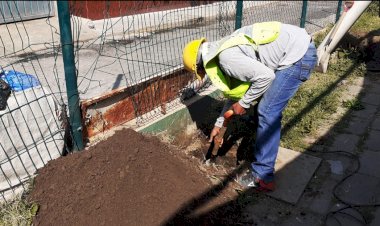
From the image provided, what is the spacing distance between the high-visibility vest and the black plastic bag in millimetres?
1499

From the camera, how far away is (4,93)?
2859 millimetres

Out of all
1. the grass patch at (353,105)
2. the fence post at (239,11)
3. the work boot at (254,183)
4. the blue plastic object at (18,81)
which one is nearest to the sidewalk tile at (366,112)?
the grass patch at (353,105)

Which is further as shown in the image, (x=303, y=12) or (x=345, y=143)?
(x=303, y=12)

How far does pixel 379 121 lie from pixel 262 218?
2446 millimetres

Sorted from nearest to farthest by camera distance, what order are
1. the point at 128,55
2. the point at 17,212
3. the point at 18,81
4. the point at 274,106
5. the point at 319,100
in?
the point at 17,212
the point at 18,81
the point at 274,106
the point at 319,100
the point at 128,55

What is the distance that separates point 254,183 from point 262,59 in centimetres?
112

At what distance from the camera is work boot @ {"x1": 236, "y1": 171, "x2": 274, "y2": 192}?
340 cm

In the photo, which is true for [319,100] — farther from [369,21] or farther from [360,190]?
[369,21]

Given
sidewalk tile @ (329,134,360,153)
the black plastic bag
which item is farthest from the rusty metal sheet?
sidewalk tile @ (329,134,360,153)

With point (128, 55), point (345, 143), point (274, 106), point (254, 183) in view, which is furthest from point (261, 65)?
point (128, 55)

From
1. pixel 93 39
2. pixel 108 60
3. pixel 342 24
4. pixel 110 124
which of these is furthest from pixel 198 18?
pixel 342 24

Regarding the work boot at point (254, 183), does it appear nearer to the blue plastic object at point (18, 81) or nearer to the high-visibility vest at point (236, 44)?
the high-visibility vest at point (236, 44)

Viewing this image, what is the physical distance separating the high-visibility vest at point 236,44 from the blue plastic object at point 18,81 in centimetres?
139

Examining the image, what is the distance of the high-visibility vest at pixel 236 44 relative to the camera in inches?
118
